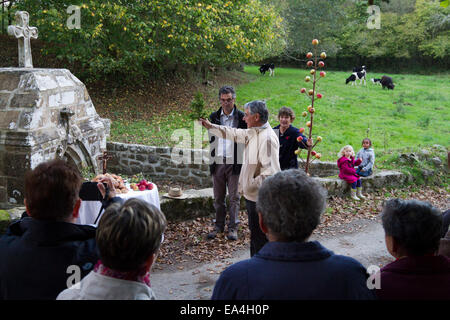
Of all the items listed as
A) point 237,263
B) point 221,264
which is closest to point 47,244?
point 237,263

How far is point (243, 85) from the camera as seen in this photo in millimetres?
21594

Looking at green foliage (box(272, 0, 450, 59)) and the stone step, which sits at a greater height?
green foliage (box(272, 0, 450, 59))

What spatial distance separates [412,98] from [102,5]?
13.3 m

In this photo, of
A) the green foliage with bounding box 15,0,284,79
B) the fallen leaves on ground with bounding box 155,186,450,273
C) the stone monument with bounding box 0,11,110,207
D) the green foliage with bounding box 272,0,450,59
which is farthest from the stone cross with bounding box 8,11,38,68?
the green foliage with bounding box 272,0,450,59

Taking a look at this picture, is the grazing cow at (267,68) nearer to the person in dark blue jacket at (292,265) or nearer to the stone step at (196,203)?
the stone step at (196,203)

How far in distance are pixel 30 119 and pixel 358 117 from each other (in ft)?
38.7

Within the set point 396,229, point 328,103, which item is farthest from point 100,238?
point 328,103

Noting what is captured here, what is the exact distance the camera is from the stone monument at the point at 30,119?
5609 mm

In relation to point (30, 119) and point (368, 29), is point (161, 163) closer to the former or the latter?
point (30, 119)

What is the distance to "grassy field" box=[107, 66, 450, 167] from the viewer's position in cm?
1184

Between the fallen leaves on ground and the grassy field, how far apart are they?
177 cm

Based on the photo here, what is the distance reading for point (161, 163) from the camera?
33.6 feet

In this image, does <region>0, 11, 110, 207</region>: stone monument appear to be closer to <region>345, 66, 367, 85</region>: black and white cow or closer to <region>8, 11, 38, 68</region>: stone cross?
<region>8, 11, 38, 68</region>: stone cross

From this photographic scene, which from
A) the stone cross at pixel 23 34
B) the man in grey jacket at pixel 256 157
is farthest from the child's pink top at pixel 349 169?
the stone cross at pixel 23 34
